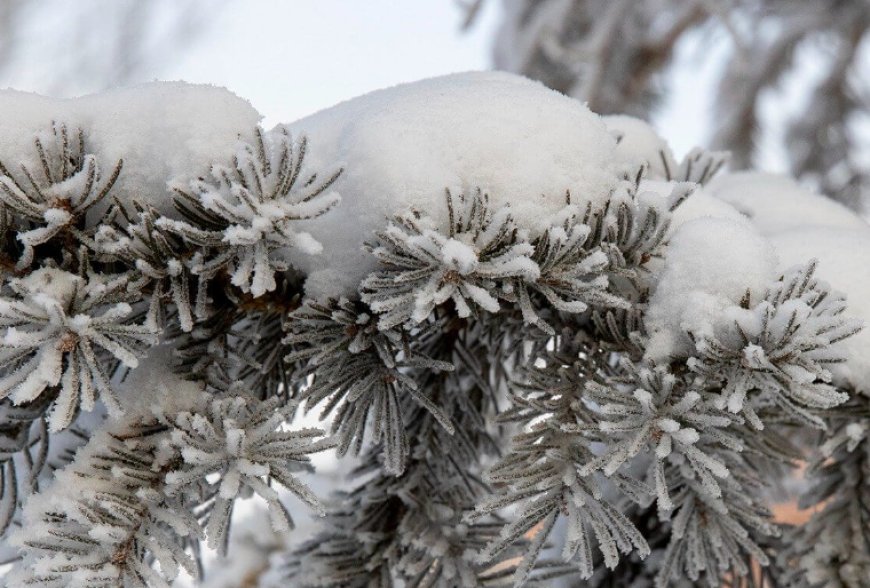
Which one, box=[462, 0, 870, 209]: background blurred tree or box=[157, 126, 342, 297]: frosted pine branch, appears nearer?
box=[157, 126, 342, 297]: frosted pine branch

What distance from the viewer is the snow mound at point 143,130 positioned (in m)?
0.61

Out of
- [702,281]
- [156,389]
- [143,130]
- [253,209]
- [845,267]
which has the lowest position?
[845,267]

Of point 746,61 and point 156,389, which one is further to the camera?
point 746,61

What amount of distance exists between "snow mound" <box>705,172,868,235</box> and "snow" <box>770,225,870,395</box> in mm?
58

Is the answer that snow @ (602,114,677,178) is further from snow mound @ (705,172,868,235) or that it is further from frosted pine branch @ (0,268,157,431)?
frosted pine branch @ (0,268,157,431)

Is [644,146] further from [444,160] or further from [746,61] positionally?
[746,61]

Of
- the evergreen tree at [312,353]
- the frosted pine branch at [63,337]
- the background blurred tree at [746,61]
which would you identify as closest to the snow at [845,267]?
the evergreen tree at [312,353]

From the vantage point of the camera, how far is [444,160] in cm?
63

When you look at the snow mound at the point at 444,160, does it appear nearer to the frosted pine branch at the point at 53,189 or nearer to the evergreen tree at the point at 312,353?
the evergreen tree at the point at 312,353

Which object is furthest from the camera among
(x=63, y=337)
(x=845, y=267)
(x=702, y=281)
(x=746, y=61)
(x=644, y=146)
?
(x=746, y=61)

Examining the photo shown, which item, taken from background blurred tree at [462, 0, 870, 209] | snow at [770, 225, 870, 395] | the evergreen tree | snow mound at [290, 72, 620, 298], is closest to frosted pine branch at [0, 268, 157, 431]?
the evergreen tree

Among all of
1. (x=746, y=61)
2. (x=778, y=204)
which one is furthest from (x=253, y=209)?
(x=746, y=61)

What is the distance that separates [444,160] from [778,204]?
61 cm

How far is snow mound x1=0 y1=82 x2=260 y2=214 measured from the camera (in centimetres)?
61
